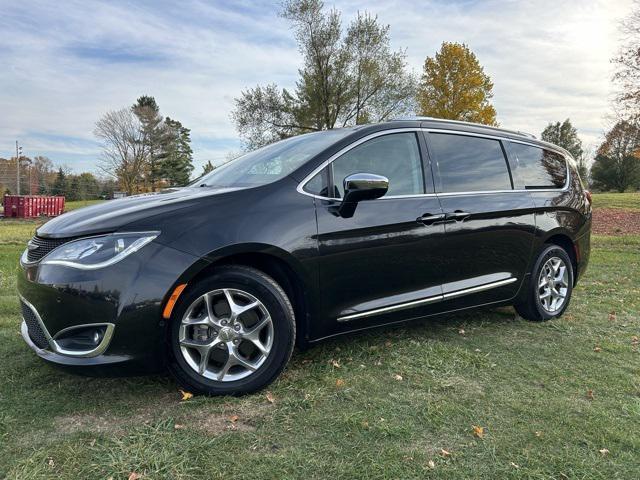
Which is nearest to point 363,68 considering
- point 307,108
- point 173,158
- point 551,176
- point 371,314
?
point 307,108

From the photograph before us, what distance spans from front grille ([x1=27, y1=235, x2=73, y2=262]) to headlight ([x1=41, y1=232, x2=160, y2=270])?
0.07 m

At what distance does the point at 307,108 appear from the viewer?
2806 centimetres

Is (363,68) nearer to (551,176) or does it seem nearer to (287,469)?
(551,176)

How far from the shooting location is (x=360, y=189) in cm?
285

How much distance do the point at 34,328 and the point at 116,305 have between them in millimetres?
665

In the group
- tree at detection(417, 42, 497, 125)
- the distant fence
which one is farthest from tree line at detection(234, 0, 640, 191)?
the distant fence

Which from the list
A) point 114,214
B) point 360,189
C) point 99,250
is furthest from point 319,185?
point 99,250

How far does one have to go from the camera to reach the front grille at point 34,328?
2580 millimetres

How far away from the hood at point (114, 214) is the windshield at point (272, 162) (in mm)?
360

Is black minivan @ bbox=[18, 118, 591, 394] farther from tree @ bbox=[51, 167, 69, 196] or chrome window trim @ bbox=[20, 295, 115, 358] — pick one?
tree @ bbox=[51, 167, 69, 196]

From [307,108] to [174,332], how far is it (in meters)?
26.8

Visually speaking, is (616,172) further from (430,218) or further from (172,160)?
(430,218)

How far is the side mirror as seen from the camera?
2836mm

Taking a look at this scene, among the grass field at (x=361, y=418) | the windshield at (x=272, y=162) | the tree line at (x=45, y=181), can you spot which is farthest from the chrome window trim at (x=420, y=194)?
the tree line at (x=45, y=181)
